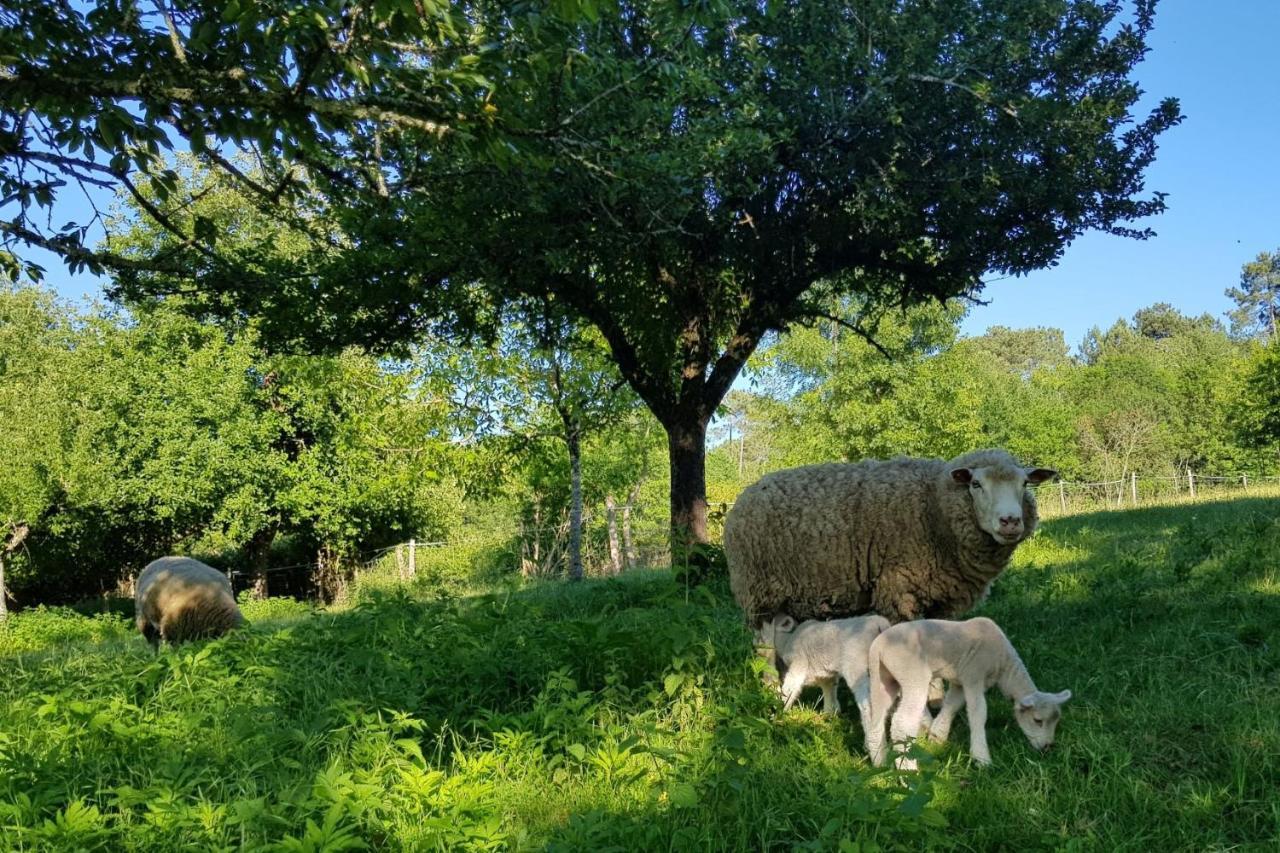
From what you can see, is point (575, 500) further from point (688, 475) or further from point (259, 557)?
point (259, 557)

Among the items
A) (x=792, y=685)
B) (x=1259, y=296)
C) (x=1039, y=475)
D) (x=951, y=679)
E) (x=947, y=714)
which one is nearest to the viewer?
(x=951, y=679)

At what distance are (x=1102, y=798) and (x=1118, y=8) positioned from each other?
11.0 metres

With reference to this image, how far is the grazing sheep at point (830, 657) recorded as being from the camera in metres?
5.61

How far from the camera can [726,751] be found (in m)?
4.82

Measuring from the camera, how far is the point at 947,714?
5.23 meters

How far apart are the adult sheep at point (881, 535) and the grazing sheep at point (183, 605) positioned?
668cm

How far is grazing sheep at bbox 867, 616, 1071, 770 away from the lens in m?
4.92

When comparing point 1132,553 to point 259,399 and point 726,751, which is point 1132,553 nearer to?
point 726,751

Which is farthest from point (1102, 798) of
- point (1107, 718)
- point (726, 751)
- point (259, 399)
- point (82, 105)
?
point (259, 399)

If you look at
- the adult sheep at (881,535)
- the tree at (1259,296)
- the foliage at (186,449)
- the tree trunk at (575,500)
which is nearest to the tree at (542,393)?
the tree trunk at (575,500)

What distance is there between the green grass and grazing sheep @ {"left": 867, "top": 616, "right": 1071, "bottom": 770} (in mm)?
165

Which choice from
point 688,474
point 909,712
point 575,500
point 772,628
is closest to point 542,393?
point 575,500

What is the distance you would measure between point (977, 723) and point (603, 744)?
2031 mm

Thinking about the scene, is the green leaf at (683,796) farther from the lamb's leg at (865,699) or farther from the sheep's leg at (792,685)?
the sheep's leg at (792,685)
